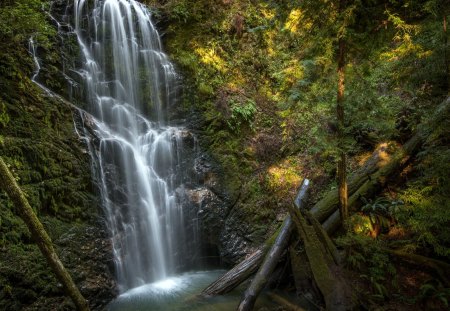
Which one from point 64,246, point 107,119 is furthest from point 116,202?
point 107,119

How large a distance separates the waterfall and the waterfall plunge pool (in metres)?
0.38

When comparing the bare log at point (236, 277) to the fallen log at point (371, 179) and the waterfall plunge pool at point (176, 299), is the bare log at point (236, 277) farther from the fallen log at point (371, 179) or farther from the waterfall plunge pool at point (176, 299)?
the fallen log at point (371, 179)

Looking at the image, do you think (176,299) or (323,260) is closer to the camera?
(323,260)

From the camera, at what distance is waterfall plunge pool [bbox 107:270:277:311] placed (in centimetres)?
642

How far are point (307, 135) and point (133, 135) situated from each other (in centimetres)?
544

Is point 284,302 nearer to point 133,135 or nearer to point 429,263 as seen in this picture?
point 429,263

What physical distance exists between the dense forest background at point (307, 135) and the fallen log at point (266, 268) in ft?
3.33

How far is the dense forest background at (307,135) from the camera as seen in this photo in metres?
5.21

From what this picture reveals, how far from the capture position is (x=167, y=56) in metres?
12.0

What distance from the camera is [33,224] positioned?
16.4 feet

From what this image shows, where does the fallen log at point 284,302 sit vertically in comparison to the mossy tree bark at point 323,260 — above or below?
below

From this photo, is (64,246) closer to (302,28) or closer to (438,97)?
(302,28)

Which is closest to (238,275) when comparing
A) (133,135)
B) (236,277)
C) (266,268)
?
(236,277)

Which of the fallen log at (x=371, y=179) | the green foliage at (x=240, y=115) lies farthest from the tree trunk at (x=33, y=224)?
the green foliage at (x=240, y=115)
